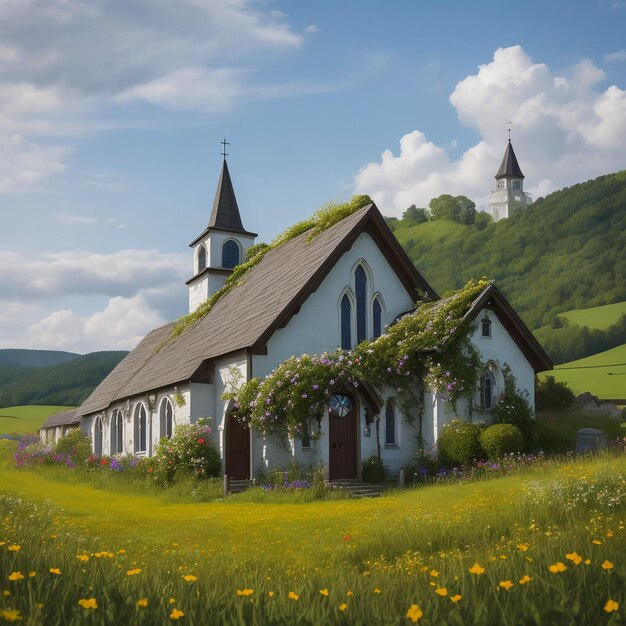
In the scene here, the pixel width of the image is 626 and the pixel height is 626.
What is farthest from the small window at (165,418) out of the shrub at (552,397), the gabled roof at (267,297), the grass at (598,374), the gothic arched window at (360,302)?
the grass at (598,374)

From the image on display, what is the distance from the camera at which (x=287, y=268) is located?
30.1 m

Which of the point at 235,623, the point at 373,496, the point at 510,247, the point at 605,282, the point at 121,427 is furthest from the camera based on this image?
the point at 510,247

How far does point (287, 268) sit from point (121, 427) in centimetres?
1314

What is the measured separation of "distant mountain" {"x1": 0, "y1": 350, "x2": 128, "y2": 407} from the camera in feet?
356

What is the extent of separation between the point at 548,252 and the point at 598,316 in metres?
30.3

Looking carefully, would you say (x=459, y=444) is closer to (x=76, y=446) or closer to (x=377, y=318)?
(x=377, y=318)

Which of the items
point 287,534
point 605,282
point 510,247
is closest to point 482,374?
point 287,534

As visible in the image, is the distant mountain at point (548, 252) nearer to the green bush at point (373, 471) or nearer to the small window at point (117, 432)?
the small window at point (117, 432)

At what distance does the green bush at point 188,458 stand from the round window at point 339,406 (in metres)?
4.16

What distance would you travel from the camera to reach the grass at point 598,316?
94125 mm

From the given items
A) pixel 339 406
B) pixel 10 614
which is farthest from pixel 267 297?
pixel 10 614

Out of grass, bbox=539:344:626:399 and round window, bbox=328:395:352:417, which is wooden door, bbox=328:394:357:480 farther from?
grass, bbox=539:344:626:399

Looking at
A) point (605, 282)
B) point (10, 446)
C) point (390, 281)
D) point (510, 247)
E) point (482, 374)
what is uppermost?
point (510, 247)

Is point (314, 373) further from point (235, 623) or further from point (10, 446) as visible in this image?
point (10, 446)
